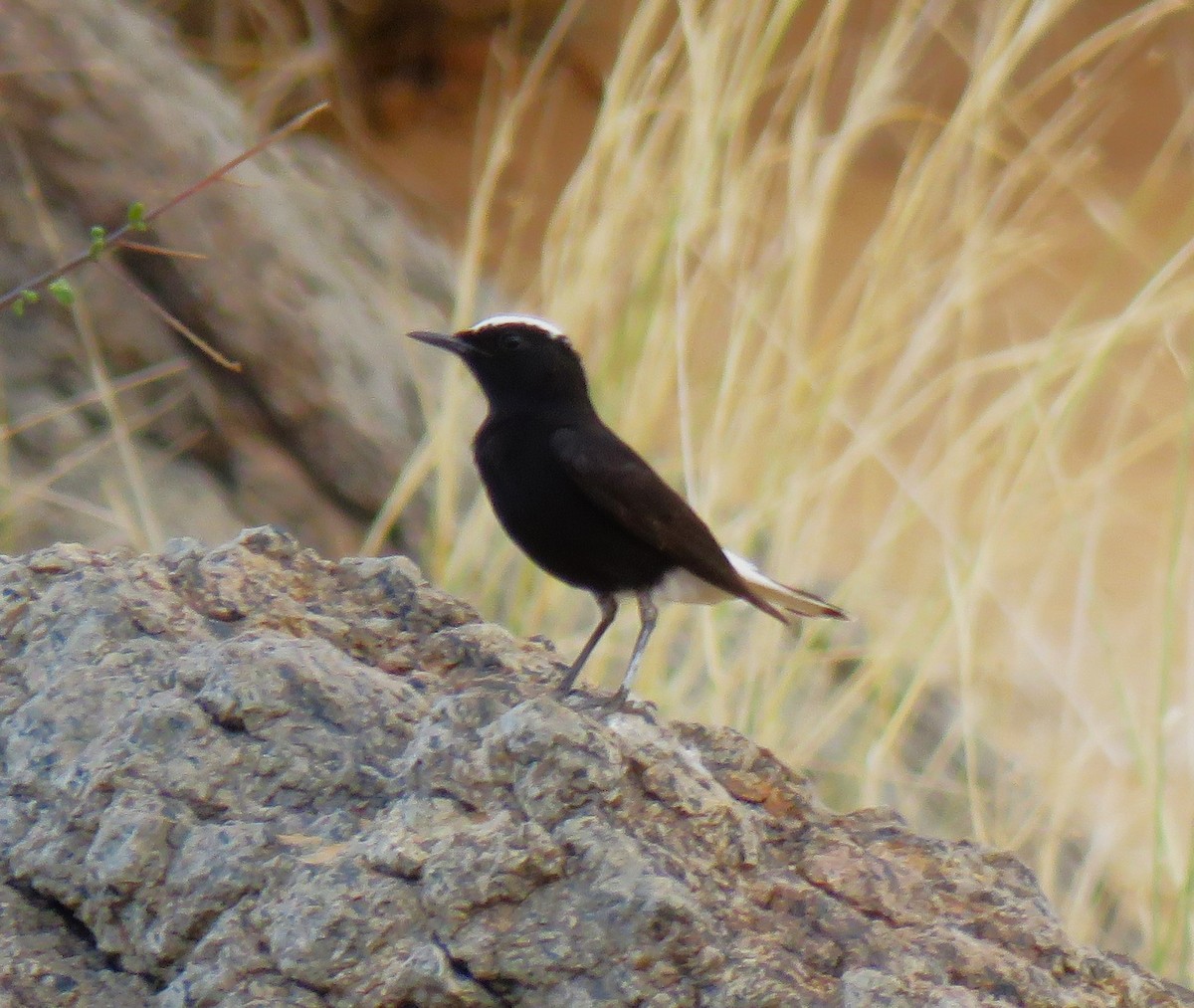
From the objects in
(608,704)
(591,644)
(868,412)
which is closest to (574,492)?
(591,644)

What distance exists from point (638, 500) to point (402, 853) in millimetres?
1318

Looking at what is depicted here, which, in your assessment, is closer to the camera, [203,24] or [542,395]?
[542,395]

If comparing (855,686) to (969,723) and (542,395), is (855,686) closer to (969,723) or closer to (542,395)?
(969,723)

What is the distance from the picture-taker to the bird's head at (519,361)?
3547 millimetres

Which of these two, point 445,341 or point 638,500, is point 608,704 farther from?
point 445,341

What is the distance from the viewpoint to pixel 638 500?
333cm

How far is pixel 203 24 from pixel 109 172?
422cm

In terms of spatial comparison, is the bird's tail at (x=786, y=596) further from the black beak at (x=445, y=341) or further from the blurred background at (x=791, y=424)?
the black beak at (x=445, y=341)

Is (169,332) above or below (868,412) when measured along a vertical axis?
below

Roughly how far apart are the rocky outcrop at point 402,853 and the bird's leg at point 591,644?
0.24 m

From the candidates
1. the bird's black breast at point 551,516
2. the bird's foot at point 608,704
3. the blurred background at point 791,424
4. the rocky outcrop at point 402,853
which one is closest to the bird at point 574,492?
the bird's black breast at point 551,516

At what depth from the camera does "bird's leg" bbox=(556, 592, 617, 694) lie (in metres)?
2.93

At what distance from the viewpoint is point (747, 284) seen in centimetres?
516

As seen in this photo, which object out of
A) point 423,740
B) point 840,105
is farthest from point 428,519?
point 840,105
